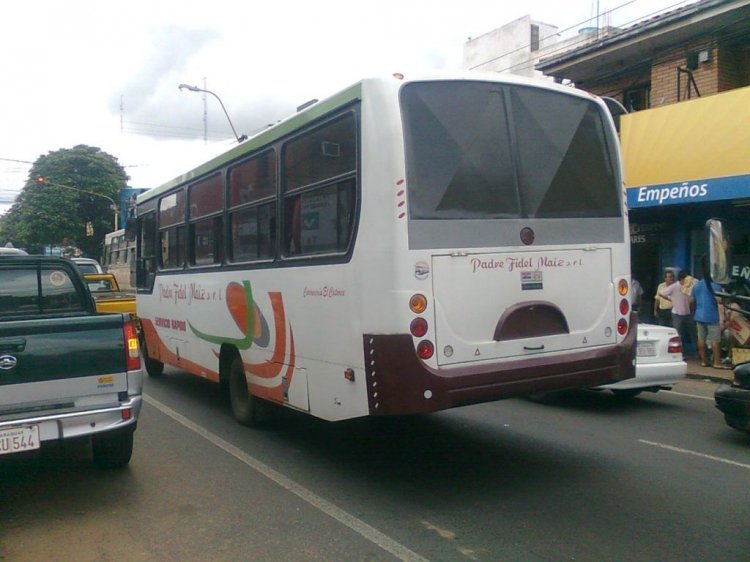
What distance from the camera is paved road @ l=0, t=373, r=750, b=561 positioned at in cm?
457

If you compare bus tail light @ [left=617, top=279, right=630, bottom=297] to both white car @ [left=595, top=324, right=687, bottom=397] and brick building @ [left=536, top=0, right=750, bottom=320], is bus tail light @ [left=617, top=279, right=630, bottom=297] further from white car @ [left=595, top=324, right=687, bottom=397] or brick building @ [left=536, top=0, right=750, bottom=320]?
brick building @ [left=536, top=0, right=750, bottom=320]

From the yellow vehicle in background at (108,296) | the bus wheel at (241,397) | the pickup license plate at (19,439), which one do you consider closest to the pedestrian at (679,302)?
the bus wheel at (241,397)

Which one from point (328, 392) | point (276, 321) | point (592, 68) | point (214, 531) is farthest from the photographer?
point (592, 68)

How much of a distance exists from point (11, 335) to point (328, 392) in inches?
94.1

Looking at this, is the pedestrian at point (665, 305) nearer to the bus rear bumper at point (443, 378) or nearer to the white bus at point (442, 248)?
the white bus at point (442, 248)

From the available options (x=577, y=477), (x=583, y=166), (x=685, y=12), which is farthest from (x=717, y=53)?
(x=577, y=477)

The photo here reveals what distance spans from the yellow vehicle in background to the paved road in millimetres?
5542

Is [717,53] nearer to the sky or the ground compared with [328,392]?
nearer to the sky

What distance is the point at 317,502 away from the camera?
214 inches

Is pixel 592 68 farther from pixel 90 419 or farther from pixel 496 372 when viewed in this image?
pixel 90 419

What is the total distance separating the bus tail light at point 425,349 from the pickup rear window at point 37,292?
12.7ft

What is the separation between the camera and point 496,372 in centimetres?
531

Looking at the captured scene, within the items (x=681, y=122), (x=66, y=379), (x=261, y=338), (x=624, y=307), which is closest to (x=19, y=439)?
(x=66, y=379)

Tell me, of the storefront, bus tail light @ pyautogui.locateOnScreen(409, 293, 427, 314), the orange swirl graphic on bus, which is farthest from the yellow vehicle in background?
the storefront
